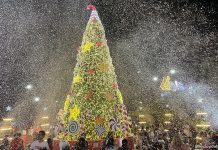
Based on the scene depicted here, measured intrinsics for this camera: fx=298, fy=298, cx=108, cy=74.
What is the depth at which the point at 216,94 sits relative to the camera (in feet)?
151

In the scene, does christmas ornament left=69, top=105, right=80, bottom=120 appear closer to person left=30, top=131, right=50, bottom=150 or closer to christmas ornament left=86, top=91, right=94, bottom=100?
christmas ornament left=86, top=91, right=94, bottom=100

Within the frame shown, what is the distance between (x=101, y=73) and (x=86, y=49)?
1.43 m

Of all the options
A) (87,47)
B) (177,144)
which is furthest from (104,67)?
(177,144)

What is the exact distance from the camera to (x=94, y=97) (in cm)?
1429

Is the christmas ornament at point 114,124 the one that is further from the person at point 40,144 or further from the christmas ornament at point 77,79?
the person at point 40,144

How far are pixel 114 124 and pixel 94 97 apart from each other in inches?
62.8

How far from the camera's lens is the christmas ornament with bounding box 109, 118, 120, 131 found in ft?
45.9

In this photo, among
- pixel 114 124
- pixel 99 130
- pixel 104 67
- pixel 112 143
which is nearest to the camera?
pixel 112 143

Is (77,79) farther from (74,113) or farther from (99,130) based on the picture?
(99,130)

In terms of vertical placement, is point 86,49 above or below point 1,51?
below

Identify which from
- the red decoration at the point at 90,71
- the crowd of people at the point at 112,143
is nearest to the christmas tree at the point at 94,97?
the red decoration at the point at 90,71

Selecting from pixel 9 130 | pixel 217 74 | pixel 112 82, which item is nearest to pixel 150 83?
pixel 217 74

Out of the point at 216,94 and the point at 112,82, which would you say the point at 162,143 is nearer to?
the point at 112,82

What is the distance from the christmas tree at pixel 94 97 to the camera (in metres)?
13.9
